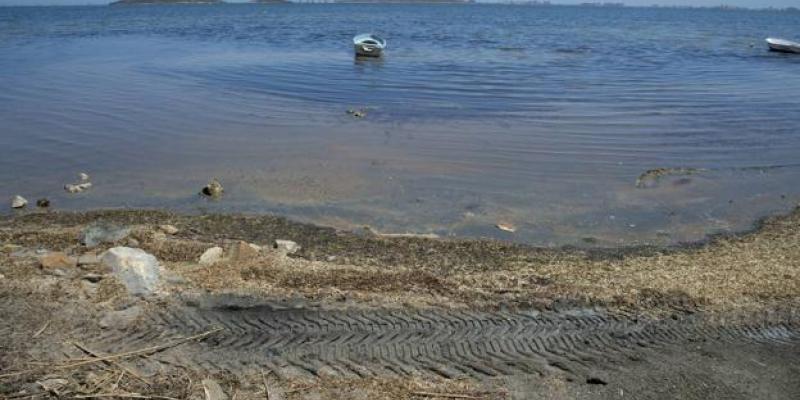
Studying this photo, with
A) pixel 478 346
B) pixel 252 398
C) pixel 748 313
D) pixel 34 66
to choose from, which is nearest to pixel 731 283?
pixel 748 313

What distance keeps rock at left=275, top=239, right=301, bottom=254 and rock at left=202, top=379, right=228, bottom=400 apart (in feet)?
9.51

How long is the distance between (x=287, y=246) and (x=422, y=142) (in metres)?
6.35

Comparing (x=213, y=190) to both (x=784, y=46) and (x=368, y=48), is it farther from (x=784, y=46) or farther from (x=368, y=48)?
(x=784, y=46)

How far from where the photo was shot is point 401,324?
571cm

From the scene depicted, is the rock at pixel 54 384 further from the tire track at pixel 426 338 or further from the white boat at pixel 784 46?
the white boat at pixel 784 46

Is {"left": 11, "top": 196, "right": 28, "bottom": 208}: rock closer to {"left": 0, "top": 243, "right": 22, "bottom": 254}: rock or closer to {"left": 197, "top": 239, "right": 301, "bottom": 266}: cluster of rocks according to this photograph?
{"left": 0, "top": 243, "right": 22, "bottom": 254}: rock

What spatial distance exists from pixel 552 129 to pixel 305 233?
26.7 ft

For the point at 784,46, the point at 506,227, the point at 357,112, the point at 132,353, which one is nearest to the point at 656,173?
the point at 506,227

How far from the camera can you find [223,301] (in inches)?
238

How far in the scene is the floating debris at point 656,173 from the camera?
36.2ft

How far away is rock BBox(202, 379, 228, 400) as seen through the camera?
15.3ft

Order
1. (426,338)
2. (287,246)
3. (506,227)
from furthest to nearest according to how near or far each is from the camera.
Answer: (506,227), (287,246), (426,338)

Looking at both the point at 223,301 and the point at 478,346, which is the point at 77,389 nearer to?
the point at 223,301

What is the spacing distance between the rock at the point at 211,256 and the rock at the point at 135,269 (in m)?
0.50
